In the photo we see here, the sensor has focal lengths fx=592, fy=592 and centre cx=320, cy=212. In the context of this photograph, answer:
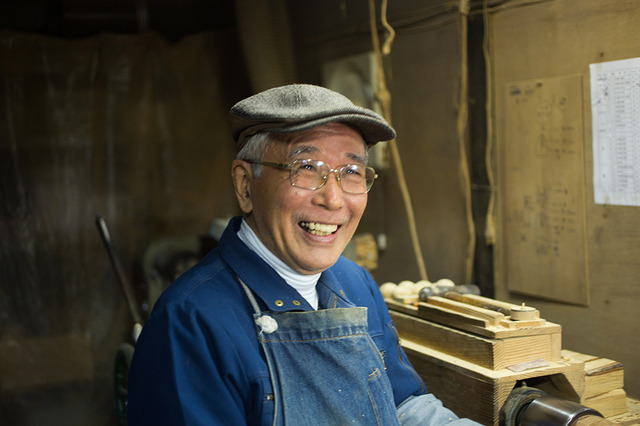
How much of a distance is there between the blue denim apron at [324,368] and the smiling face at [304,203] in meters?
0.15

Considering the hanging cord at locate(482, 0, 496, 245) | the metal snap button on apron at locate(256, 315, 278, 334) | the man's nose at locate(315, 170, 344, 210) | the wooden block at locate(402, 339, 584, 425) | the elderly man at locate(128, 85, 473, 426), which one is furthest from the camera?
the hanging cord at locate(482, 0, 496, 245)

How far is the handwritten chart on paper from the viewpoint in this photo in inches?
101

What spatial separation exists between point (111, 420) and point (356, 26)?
3.51 meters

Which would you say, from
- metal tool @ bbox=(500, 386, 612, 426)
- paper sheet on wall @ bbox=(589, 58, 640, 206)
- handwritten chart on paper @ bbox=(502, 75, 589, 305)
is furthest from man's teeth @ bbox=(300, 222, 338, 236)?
handwritten chart on paper @ bbox=(502, 75, 589, 305)

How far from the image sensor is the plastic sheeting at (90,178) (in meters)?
4.33

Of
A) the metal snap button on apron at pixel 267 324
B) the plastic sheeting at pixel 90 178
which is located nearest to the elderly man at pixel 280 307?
the metal snap button on apron at pixel 267 324

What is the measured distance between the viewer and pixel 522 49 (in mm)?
2836

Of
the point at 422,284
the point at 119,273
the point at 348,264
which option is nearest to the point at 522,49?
the point at 422,284

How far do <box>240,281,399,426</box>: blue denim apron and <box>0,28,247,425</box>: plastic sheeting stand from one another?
3430 millimetres

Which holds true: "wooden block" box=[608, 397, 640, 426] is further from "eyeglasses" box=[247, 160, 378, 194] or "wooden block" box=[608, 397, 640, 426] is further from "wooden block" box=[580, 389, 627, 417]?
"eyeglasses" box=[247, 160, 378, 194]

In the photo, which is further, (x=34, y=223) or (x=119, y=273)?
(x=34, y=223)

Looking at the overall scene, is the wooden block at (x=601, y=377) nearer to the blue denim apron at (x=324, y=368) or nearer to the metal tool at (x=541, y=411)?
the metal tool at (x=541, y=411)

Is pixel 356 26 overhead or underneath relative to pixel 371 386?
overhead

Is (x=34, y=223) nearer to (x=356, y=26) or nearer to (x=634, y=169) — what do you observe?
(x=356, y=26)
